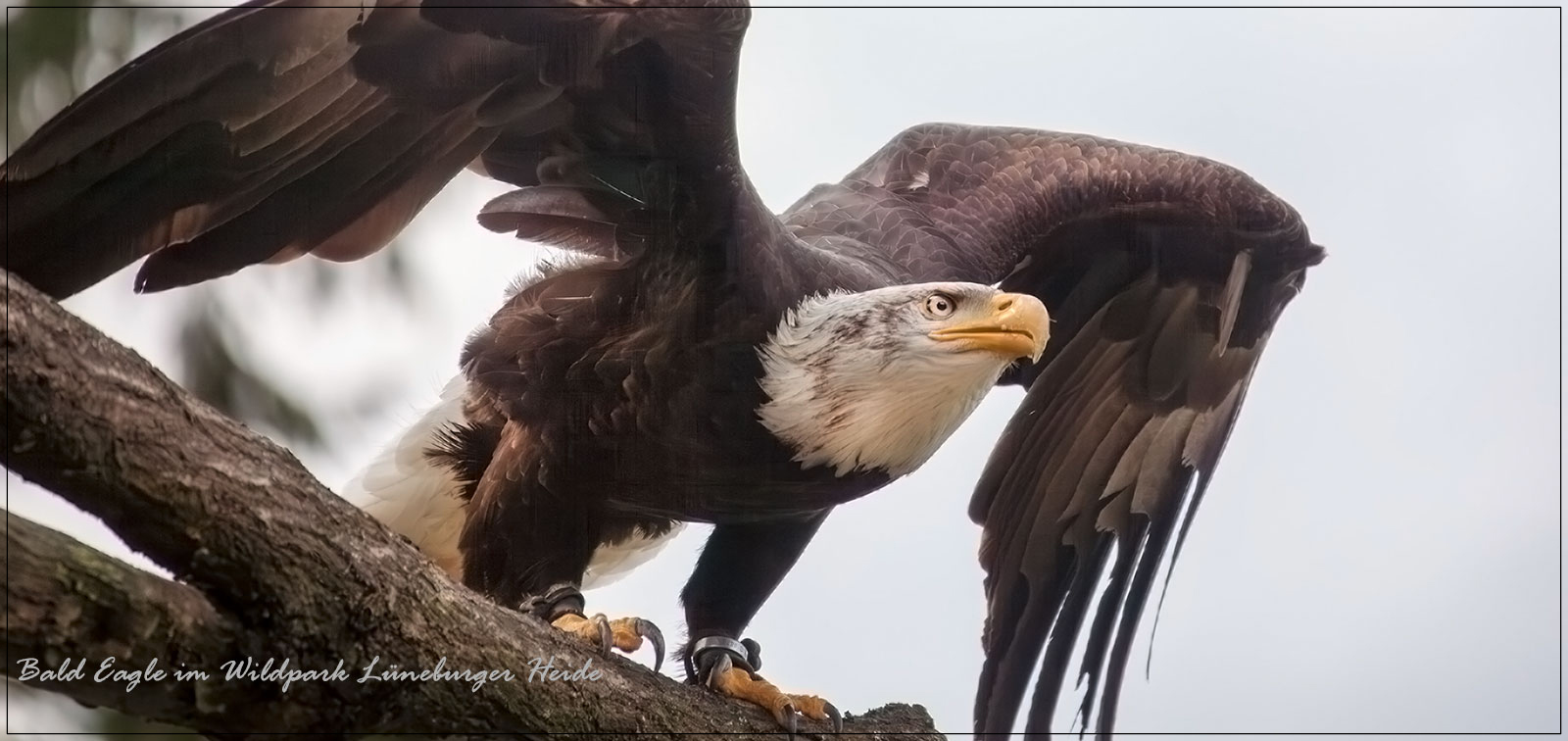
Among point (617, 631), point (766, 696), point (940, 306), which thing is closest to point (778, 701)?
point (766, 696)

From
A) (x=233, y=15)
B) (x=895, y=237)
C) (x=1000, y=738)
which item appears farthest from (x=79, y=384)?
(x=1000, y=738)

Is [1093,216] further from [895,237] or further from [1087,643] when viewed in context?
[1087,643]

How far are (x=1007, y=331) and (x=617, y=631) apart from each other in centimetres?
90

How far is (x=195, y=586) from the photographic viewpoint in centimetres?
177

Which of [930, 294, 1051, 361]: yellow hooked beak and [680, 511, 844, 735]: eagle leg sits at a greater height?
[930, 294, 1051, 361]: yellow hooked beak

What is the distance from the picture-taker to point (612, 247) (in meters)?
2.78

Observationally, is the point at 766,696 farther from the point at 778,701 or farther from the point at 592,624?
the point at 592,624

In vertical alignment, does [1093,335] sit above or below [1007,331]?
above

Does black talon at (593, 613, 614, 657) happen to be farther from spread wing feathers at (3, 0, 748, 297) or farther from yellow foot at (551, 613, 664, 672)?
spread wing feathers at (3, 0, 748, 297)

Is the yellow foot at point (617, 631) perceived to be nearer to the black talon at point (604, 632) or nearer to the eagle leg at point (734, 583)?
the black talon at point (604, 632)

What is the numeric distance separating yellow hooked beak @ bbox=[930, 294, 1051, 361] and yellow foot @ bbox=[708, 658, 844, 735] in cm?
73

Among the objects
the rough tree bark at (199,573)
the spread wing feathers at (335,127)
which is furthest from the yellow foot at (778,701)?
the spread wing feathers at (335,127)

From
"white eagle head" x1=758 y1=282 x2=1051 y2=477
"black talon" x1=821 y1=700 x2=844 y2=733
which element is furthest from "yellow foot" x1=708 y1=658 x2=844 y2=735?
"white eagle head" x1=758 y1=282 x2=1051 y2=477

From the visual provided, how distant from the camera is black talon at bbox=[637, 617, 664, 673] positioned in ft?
8.85
